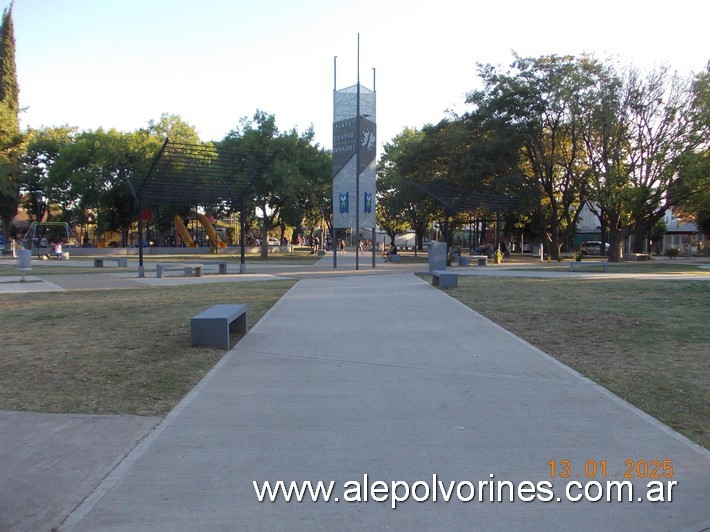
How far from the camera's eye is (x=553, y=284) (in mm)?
18062

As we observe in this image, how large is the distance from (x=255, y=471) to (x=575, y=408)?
10.1 feet

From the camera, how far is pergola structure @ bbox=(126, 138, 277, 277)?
74.2 feet

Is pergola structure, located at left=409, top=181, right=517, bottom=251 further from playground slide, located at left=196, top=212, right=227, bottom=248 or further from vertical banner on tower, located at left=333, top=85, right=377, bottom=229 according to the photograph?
playground slide, located at left=196, top=212, right=227, bottom=248

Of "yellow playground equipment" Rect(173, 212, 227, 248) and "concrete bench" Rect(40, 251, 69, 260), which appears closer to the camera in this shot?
"concrete bench" Rect(40, 251, 69, 260)

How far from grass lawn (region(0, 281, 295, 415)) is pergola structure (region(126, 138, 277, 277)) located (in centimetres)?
965

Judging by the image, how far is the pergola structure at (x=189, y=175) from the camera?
22.6 meters

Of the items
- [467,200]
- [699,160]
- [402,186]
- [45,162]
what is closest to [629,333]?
[699,160]

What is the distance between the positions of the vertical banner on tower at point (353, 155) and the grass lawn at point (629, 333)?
10792 mm

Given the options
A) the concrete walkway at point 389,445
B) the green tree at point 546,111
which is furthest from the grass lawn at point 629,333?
the green tree at point 546,111

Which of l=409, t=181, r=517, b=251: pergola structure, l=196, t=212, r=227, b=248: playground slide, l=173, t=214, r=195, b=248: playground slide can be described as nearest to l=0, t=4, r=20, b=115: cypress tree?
l=173, t=214, r=195, b=248: playground slide

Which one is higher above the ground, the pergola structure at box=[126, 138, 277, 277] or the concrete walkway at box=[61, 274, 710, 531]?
the pergola structure at box=[126, 138, 277, 277]

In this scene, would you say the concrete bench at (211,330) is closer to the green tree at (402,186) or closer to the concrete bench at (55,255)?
the green tree at (402,186)

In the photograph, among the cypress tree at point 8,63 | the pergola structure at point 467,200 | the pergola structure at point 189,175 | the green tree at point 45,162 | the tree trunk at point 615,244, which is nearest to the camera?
the pergola structure at point 189,175

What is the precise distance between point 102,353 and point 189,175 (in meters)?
17.7
